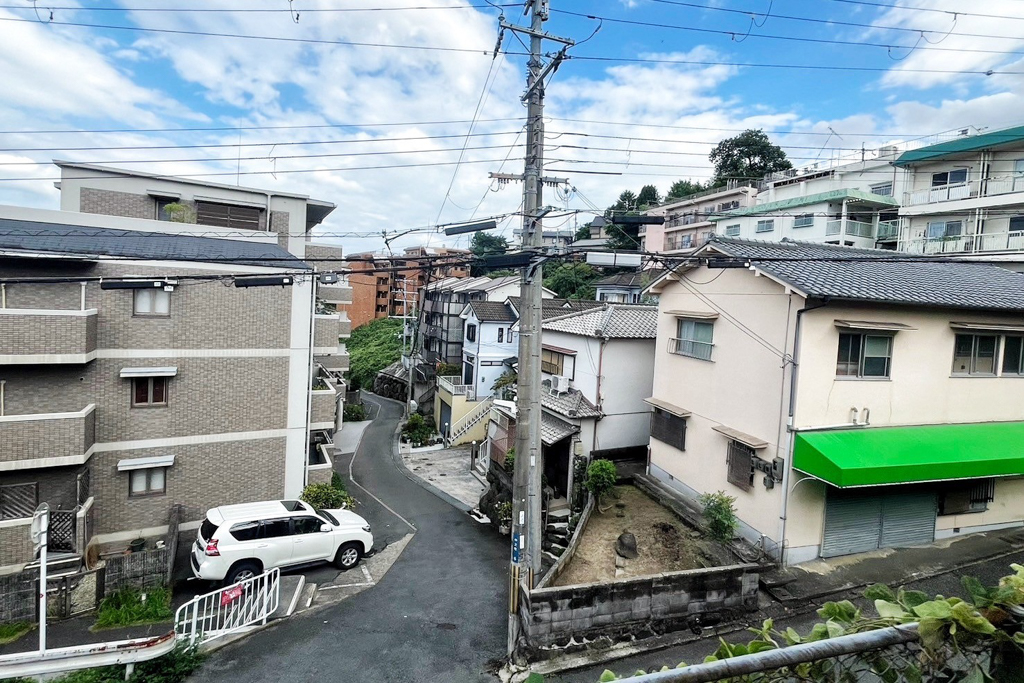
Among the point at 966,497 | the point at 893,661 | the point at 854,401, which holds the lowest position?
the point at 966,497

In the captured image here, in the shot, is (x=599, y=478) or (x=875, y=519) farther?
(x=599, y=478)

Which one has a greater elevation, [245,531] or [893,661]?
[893,661]

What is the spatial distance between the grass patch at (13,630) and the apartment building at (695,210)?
37.8 m

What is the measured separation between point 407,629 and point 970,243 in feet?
102

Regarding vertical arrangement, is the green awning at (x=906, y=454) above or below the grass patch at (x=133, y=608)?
above

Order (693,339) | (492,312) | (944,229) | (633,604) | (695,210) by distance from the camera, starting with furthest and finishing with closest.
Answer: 1. (695,210)
2. (492,312)
3. (944,229)
4. (693,339)
5. (633,604)

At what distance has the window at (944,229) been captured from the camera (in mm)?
26844

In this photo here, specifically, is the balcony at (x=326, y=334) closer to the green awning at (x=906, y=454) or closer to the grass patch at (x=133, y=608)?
the grass patch at (x=133, y=608)

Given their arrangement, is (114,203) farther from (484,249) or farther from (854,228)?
(854,228)

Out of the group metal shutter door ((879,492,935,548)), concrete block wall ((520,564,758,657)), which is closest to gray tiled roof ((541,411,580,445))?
concrete block wall ((520,564,758,657))

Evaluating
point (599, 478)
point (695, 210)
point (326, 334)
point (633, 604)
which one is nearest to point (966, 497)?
point (599, 478)

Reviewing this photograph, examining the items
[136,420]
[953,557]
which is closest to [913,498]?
[953,557]

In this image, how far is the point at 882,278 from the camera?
1236cm

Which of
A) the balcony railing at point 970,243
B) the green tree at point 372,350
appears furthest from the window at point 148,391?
the balcony railing at point 970,243
